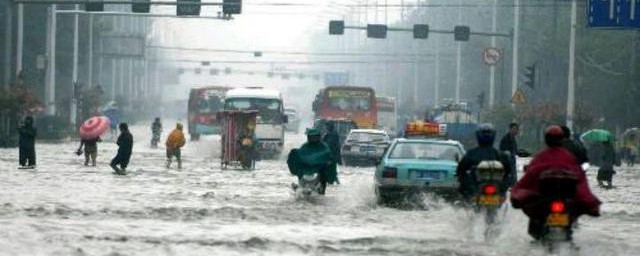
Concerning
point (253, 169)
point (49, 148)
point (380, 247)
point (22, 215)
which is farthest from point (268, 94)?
point (380, 247)

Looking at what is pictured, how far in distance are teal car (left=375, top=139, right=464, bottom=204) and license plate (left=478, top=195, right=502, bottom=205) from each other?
6.54m

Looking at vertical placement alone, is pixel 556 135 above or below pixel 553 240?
above

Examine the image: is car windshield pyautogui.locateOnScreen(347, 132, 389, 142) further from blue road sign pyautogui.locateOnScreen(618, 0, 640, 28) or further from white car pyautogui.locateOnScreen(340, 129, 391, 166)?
blue road sign pyautogui.locateOnScreen(618, 0, 640, 28)

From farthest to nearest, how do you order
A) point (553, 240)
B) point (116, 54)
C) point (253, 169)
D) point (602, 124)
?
1. point (116, 54)
2. point (602, 124)
3. point (253, 169)
4. point (553, 240)

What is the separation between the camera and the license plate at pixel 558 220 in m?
15.0

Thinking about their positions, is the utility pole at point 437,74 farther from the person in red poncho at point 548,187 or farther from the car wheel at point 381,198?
the person in red poncho at point 548,187

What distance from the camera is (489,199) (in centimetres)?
1745

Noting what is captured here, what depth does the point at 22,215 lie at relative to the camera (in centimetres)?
2170

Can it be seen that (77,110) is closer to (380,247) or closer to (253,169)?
(253,169)

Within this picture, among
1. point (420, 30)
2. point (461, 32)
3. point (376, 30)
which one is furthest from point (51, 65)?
point (461, 32)

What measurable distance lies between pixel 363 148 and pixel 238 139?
7081 millimetres

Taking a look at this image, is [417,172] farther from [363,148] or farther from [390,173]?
[363,148]

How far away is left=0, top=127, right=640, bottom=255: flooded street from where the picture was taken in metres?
17.3

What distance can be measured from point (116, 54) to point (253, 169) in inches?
2313
